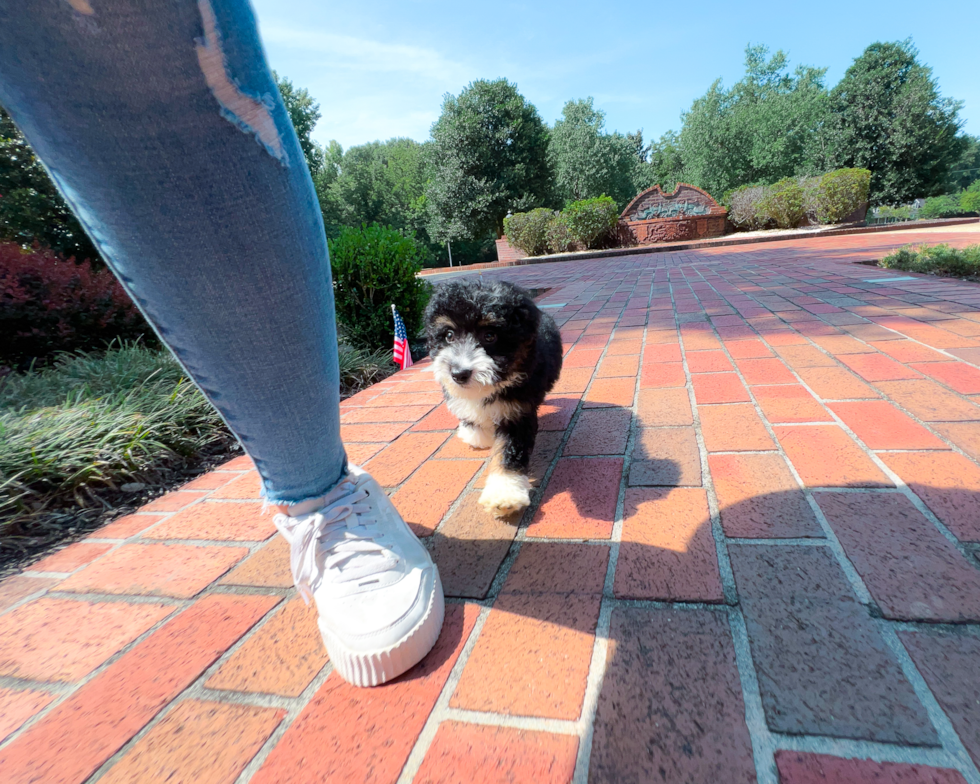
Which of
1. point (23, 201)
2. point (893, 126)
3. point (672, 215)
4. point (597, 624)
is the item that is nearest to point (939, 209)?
point (893, 126)

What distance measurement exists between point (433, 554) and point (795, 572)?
105 cm

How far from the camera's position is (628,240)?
18672 mm

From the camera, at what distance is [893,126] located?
24781mm

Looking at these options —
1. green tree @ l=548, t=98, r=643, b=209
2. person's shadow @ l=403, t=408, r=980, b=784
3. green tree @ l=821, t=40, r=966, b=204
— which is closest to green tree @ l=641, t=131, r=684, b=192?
green tree @ l=548, t=98, r=643, b=209

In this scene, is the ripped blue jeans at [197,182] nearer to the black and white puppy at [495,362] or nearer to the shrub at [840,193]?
the black and white puppy at [495,362]

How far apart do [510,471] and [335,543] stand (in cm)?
77

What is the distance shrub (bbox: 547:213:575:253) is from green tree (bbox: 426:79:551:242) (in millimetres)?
6702

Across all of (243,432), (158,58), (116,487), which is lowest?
(116,487)

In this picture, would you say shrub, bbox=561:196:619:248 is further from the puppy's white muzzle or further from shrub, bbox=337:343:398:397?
the puppy's white muzzle

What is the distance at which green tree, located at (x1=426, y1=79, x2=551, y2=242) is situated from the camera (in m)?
24.0

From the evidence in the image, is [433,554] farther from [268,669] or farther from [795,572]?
[795,572]

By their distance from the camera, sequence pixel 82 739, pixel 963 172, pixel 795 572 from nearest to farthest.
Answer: pixel 82 739
pixel 795 572
pixel 963 172

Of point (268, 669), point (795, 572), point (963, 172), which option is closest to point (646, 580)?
point (795, 572)

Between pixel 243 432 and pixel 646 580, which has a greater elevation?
pixel 243 432
